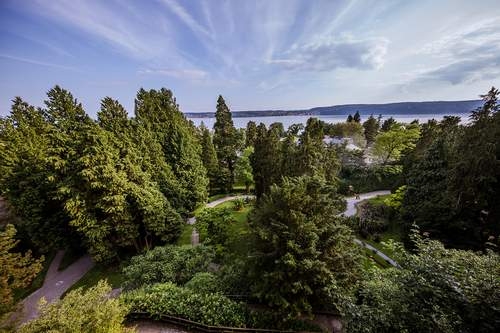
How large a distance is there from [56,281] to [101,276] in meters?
4.06

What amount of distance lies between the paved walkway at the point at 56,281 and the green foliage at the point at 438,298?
1916 cm

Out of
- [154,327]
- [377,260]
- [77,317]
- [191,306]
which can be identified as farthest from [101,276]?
[377,260]

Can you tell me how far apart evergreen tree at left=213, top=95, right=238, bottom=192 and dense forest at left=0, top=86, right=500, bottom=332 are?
6.04 meters

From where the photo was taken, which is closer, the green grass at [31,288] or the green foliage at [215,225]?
the green grass at [31,288]

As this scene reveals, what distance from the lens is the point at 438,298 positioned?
5059 millimetres

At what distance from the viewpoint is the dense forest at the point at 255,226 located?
5953 mm

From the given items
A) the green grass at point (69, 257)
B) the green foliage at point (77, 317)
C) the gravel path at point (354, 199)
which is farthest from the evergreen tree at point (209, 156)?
the green foliage at point (77, 317)

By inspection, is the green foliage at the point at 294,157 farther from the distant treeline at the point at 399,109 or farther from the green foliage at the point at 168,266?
the distant treeline at the point at 399,109

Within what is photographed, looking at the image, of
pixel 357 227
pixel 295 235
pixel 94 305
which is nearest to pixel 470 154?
pixel 357 227

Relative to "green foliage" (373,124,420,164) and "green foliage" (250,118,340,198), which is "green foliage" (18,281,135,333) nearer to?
"green foliage" (250,118,340,198)

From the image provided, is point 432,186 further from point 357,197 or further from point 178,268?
point 178,268

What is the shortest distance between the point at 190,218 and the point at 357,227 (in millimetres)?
17370

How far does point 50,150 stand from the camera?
1398cm

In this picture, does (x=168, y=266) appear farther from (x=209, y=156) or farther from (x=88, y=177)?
(x=209, y=156)
